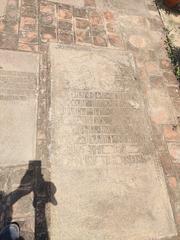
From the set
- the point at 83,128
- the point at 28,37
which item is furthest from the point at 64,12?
the point at 83,128

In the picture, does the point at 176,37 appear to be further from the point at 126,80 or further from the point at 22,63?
the point at 22,63

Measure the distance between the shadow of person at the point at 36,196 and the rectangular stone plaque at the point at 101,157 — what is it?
102 mm

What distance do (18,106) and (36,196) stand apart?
47.5 inches

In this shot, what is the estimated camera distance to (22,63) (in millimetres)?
3682

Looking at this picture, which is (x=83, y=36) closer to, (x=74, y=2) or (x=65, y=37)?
(x=65, y=37)

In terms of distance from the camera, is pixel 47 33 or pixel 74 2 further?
pixel 74 2

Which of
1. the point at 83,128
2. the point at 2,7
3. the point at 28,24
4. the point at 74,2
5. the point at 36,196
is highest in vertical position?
the point at 74,2

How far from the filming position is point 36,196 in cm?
289

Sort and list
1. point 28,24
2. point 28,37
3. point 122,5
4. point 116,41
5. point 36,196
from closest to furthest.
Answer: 1. point 36,196
2. point 28,37
3. point 28,24
4. point 116,41
5. point 122,5

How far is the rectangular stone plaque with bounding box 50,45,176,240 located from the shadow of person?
0.34 ft

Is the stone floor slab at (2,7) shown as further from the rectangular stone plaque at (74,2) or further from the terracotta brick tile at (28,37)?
the rectangular stone plaque at (74,2)

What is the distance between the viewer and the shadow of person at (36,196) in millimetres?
2709

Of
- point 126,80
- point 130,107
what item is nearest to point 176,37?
point 126,80

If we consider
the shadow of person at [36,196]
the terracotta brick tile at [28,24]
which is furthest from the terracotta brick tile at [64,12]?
the shadow of person at [36,196]
